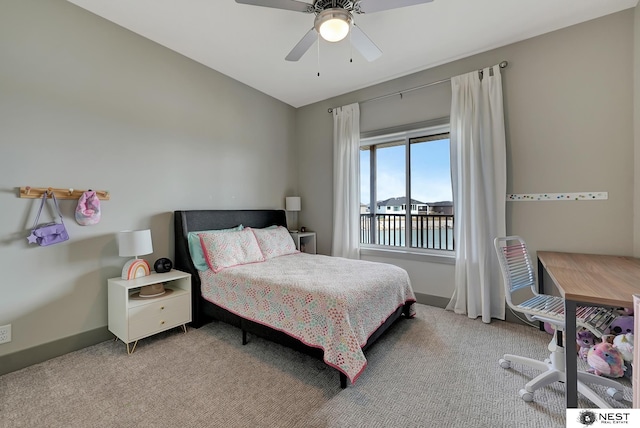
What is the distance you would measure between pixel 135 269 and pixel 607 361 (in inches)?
148

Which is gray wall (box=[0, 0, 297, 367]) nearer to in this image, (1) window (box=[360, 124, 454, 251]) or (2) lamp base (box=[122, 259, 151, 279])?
(2) lamp base (box=[122, 259, 151, 279])

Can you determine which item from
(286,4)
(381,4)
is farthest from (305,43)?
(381,4)

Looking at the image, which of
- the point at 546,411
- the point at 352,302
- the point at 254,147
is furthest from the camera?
the point at 254,147

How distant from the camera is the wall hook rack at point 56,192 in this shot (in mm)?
1968

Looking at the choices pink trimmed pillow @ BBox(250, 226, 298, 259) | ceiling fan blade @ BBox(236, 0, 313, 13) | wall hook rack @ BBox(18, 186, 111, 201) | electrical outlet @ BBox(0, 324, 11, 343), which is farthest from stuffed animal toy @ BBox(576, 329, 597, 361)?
electrical outlet @ BBox(0, 324, 11, 343)

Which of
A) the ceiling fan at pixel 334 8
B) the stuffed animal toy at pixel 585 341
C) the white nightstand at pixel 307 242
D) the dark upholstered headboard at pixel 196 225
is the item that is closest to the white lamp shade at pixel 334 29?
the ceiling fan at pixel 334 8

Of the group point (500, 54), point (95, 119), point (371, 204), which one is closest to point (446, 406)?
point (371, 204)

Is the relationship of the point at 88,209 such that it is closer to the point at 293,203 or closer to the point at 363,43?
the point at 293,203

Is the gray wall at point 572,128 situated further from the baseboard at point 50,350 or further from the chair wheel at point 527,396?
the baseboard at point 50,350

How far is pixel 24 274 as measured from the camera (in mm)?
1988

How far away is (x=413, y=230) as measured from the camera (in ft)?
11.8

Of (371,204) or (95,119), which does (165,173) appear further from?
(371,204)

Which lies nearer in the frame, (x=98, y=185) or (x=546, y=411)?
(x=546, y=411)

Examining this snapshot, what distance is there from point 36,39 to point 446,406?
→ 3.99 meters
